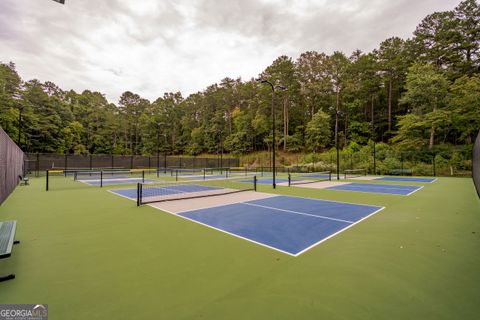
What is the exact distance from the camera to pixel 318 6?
16.4 m

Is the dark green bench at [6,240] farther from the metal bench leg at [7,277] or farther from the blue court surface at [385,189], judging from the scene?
the blue court surface at [385,189]

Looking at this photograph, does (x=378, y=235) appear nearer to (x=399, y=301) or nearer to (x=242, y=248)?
(x=399, y=301)

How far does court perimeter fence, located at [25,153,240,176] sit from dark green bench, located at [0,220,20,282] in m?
24.1

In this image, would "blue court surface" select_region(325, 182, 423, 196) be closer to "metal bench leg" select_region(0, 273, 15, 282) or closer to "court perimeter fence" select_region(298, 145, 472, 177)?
"court perimeter fence" select_region(298, 145, 472, 177)

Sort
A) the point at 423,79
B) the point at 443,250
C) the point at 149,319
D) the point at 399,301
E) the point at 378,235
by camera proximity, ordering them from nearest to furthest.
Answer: the point at 149,319
the point at 399,301
the point at 443,250
the point at 378,235
the point at 423,79

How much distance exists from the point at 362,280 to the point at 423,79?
34003 mm

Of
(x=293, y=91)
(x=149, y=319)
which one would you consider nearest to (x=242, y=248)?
(x=149, y=319)

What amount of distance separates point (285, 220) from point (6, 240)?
5.35 meters

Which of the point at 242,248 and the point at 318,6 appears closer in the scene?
the point at 242,248

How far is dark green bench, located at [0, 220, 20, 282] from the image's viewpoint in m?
2.83

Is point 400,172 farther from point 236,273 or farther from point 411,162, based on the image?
point 236,273

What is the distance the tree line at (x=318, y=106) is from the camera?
2812 centimetres

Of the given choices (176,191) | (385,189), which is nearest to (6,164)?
(176,191)

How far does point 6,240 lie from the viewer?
327 centimetres
